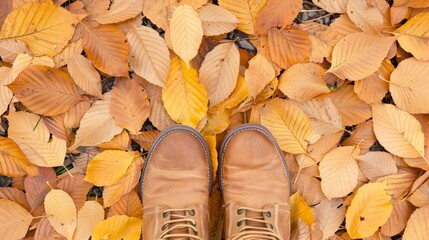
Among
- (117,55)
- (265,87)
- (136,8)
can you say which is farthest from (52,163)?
(265,87)

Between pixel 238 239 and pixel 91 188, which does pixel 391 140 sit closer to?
pixel 238 239

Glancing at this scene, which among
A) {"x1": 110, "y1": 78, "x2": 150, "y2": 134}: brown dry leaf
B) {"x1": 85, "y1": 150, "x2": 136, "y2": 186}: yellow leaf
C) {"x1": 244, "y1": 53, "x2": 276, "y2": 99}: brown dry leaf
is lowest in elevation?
{"x1": 85, "y1": 150, "x2": 136, "y2": 186}: yellow leaf

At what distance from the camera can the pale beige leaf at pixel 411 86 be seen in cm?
115

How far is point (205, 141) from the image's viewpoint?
118 centimetres

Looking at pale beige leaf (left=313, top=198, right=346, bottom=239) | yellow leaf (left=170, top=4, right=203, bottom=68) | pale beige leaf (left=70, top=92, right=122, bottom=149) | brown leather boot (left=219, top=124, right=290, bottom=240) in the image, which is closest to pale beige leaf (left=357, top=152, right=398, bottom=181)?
pale beige leaf (left=313, top=198, right=346, bottom=239)

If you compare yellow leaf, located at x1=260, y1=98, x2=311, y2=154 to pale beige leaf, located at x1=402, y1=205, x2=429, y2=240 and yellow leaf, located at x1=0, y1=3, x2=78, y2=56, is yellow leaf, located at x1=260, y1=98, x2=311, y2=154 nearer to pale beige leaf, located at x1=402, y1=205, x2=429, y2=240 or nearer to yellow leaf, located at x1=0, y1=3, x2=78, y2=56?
pale beige leaf, located at x1=402, y1=205, x2=429, y2=240

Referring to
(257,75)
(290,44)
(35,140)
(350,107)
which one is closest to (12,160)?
(35,140)

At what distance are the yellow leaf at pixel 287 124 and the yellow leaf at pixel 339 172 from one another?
0.07 m

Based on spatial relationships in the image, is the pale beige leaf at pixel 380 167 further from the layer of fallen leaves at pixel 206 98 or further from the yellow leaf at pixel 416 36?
the yellow leaf at pixel 416 36

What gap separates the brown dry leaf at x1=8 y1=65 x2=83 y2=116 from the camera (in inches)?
43.6

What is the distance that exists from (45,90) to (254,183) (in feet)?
1.91

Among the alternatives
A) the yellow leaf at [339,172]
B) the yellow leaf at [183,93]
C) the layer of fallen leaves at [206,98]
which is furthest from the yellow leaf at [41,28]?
the yellow leaf at [339,172]

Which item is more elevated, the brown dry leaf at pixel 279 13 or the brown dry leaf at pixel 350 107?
the brown dry leaf at pixel 279 13

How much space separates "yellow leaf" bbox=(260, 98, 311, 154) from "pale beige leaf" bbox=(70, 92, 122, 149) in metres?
0.39
